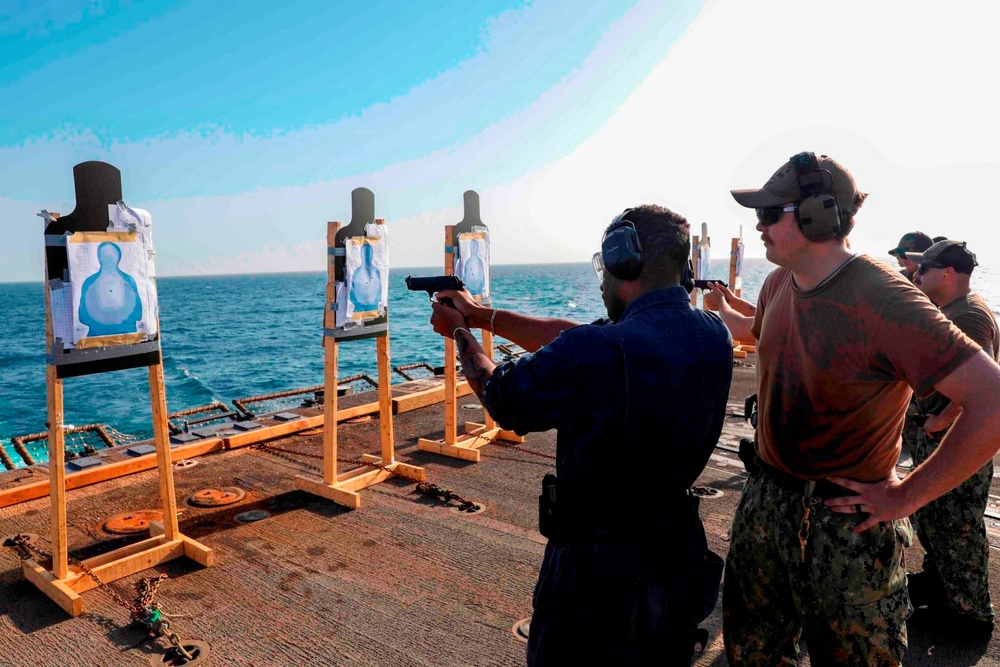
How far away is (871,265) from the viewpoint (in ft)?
7.59

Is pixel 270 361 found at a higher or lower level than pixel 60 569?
lower

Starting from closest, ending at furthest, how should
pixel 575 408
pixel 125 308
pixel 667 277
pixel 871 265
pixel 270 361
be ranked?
pixel 575 408
pixel 667 277
pixel 871 265
pixel 125 308
pixel 270 361

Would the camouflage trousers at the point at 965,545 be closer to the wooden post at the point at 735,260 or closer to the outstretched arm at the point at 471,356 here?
Result: the outstretched arm at the point at 471,356

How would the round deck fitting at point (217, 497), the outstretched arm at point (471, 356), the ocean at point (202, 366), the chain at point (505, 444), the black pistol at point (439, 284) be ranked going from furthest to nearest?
the ocean at point (202, 366), the chain at point (505, 444), the round deck fitting at point (217, 497), the black pistol at point (439, 284), the outstretched arm at point (471, 356)

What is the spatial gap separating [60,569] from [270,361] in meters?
38.7

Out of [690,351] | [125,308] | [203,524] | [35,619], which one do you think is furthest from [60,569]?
[690,351]

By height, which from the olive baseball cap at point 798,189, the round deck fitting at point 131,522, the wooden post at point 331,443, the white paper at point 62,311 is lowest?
the round deck fitting at point 131,522

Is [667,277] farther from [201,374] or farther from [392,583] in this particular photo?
[201,374]

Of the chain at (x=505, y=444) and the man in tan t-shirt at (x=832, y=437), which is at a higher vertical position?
the man in tan t-shirt at (x=832, y=437)

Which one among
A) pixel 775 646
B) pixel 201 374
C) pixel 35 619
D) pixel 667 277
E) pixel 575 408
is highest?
pixel 667 277

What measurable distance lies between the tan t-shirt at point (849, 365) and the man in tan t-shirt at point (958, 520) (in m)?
1.72

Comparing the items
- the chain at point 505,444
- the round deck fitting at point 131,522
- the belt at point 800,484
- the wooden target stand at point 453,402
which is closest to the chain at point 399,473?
the wooden target stand at point 453,402

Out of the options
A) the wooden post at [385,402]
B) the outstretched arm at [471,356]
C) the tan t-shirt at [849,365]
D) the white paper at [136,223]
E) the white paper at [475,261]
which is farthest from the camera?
the white paper at [475,261]

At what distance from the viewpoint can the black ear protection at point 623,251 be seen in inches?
84.0
